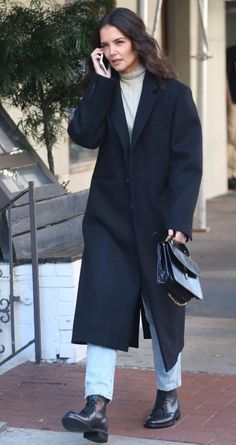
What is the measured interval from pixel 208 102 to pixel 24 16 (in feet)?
23.8

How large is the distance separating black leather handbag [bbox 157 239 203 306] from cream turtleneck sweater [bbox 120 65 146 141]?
60 centimetres

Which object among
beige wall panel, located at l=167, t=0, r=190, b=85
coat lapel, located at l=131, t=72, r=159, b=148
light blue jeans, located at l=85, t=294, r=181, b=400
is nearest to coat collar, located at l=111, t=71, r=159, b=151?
coat lapel, located at l=131, t=72, r=159, b=148

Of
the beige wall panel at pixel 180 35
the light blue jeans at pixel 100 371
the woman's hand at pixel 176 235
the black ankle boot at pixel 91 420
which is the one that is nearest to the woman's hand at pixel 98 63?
the woman's hand at pixel 176 235

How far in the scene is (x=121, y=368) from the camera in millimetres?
5508

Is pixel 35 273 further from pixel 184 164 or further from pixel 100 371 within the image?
pixel 184 164

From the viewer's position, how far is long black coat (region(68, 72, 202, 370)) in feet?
14.0

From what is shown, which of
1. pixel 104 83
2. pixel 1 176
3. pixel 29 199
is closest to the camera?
pixel 104 83

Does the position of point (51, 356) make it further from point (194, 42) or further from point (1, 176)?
point (194, 42)

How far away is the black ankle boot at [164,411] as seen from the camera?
177 inches

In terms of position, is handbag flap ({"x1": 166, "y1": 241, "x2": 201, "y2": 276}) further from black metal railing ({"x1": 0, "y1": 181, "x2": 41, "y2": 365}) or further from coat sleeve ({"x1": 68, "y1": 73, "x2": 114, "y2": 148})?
black metal railing ({"x1": 0, "y1": 181, "x2": 41, "y2": 365})

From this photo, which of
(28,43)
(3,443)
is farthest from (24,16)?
(3,443)

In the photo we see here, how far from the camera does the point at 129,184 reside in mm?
4270

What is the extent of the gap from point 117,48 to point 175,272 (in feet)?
3.35

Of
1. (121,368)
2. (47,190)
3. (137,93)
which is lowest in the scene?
(121,368)
